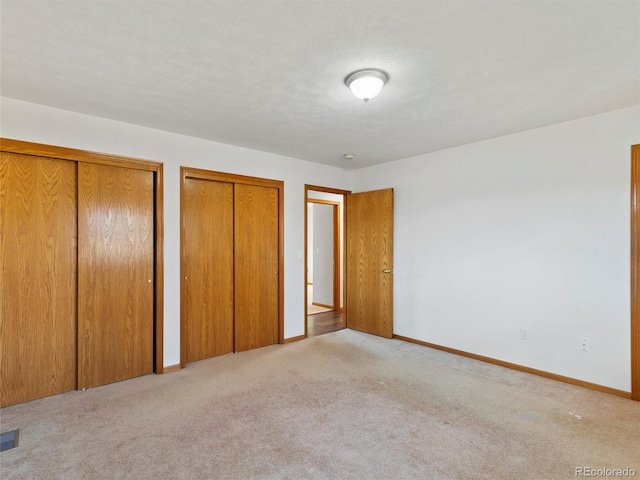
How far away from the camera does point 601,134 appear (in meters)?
2.95

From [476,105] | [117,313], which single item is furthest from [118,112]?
[476,105]

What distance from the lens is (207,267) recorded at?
12.3 feet

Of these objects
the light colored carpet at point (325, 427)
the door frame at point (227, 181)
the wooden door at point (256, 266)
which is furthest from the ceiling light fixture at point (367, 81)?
the light colored carpet at point (325, 427)

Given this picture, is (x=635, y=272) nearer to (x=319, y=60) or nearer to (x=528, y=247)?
(x=528, y=247)

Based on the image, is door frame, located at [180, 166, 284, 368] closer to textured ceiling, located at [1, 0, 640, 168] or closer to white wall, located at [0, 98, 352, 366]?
white wall, located at [0, 98, 352, 366]

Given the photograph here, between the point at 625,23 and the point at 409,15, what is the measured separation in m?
1.15

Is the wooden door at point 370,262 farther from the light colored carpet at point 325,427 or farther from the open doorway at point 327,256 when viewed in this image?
the light colored carpet at point 325,427

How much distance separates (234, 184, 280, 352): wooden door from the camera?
3994mm

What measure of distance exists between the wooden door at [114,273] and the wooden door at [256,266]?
0.98 metres

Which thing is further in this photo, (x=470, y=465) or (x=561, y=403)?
(x=561, y=403)

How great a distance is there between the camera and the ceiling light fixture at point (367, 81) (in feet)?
7.25

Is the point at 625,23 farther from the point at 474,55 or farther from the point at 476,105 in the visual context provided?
the point at 476,105

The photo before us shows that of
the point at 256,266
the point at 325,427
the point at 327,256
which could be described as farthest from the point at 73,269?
the point at 327,256

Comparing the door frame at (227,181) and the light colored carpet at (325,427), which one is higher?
the door frame at (227,181)
